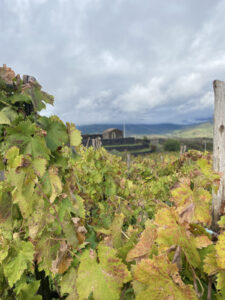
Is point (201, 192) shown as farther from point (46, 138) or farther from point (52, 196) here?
point (46, 138)

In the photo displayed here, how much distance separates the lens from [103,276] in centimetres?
95

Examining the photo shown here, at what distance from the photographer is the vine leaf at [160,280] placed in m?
0.74

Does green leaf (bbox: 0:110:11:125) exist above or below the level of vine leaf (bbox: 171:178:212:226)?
above

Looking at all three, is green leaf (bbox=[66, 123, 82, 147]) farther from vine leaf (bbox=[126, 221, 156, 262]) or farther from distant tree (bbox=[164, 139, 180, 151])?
distant tree (bbox=[164, 139, 180, 151])

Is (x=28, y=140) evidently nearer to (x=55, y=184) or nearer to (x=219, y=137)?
(x=55, y=184)

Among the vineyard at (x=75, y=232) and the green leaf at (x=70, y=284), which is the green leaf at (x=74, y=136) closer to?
the vineyard at (x=75, y=232)

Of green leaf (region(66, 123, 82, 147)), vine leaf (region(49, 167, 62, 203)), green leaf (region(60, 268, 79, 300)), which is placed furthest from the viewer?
green leaf (region(66, 123, 82, 147))

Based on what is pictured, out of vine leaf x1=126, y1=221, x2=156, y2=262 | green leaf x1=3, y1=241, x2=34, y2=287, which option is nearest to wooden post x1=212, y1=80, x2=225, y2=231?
vine leaf x1=126, y1=221, x2=156, y2=262

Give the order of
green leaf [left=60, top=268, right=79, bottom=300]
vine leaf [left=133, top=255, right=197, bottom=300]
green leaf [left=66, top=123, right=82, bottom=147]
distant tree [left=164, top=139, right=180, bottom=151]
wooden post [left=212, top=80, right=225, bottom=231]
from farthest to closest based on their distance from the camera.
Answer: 1. distant tree [left=164, top=139, right=180, bottom=151]
2. green leaf [left=66, top=123, right=82, bottom=147]
3. green leaf [left=60, top=268, right=79, bottom=300]
4. wooden post [left=212, top=80, right=225, bottom=231]
5. vine leaf [left=133, top=255, right=197, bottom=300]

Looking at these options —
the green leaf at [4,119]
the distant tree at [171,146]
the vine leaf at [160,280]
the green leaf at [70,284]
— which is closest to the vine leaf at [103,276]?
the vine leaf at [160,280]

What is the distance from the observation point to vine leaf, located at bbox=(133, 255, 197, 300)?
74 cm

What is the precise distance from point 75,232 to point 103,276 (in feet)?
1.56

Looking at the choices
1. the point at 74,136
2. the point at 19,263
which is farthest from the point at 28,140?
the point at 19,263

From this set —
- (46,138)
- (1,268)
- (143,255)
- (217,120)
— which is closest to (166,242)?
(143,255)
